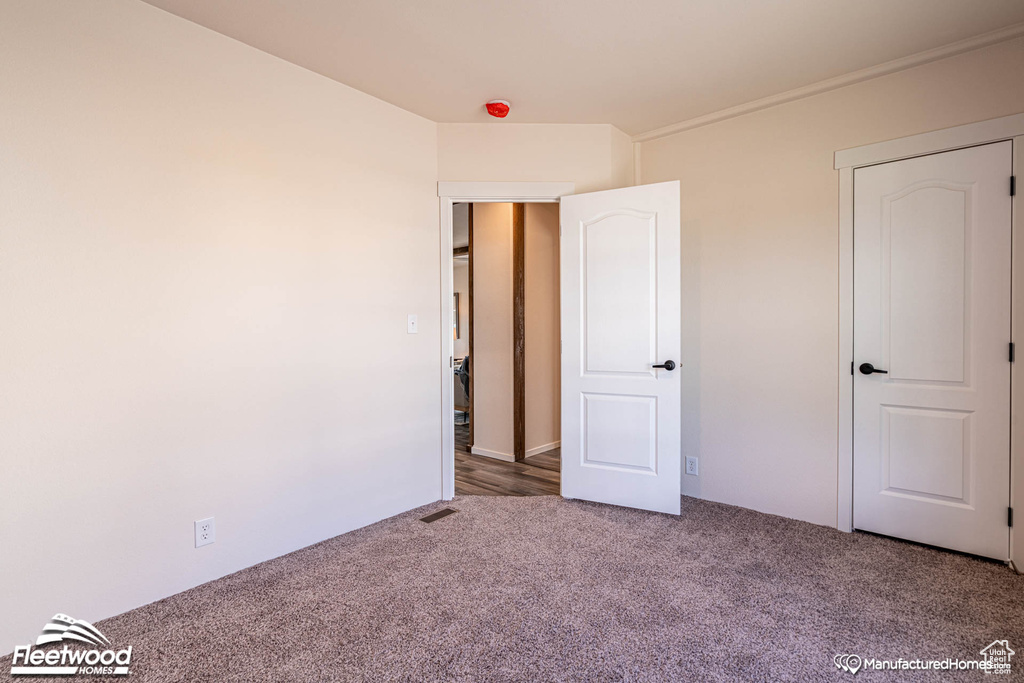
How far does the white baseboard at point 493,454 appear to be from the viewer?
15.2ft

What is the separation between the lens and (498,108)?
319cm

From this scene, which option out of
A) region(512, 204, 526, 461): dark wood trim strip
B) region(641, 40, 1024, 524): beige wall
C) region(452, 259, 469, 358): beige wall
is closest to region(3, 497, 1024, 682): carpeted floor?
region(641, 40, 1024, 524): beige wall

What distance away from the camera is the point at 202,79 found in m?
2.36

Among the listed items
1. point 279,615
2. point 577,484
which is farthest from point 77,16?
point 577,484

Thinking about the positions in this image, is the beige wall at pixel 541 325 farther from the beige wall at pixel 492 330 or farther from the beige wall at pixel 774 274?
the beige wall at pixel 774 274

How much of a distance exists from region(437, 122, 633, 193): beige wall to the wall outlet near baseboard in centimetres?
193

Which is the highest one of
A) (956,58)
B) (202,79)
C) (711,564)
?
(956,58)

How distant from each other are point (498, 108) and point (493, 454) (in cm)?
291

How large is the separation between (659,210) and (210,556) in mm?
2997

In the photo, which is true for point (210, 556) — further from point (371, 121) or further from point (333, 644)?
point (371, 121)

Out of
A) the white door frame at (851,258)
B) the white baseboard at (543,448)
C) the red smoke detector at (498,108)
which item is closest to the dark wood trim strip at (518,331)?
the white baseboard at (543,448)

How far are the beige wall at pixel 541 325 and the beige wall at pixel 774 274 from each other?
4.56 feet

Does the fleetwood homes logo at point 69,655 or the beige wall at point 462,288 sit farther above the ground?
the beige wall at point 462,288

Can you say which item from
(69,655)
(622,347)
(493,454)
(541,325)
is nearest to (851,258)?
(622,347)
